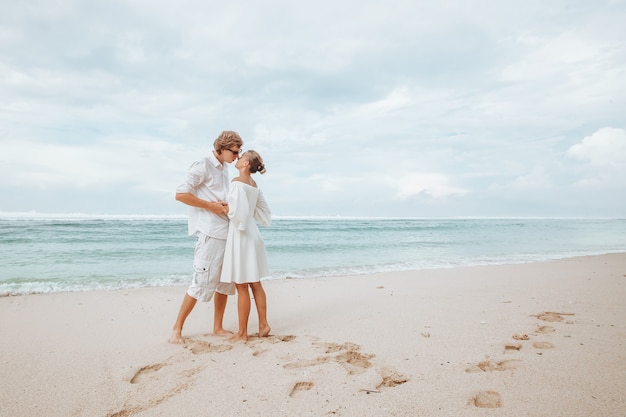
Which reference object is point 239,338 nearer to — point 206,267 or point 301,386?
point 206,267

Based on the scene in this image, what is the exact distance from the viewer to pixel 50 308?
16.9 ft

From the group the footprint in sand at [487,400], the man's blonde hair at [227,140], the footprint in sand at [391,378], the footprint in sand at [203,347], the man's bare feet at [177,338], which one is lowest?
the footprint in sand at [203,347]

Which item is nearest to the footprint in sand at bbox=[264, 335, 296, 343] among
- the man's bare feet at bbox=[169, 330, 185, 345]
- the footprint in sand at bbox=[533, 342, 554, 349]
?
the man's bare feet at bbox=[169, 330, 185, 345]

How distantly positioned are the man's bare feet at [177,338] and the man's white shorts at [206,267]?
0.37m

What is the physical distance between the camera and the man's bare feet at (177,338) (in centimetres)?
360

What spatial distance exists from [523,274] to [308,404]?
7.08 meters

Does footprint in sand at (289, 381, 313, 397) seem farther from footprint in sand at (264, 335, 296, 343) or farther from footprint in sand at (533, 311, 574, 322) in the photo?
footprint in sand at (533, 311, 574, 322)

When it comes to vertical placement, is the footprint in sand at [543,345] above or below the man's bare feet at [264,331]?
above

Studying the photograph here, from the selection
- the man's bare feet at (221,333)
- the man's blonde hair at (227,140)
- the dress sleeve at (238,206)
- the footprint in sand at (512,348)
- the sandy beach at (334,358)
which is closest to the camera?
the sandy beach at (334,358)

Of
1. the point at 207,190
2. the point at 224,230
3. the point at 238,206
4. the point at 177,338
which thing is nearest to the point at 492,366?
the point at 238,206

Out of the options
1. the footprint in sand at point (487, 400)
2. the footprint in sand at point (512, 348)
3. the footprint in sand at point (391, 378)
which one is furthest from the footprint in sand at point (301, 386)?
the footprint in sand at point (512, 348)

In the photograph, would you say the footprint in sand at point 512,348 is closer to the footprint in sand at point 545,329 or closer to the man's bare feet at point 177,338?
the footprint in sand at point 545,329

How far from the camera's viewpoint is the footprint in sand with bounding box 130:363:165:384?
2790 mm

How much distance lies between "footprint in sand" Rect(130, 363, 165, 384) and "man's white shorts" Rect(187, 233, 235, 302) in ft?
2.65
